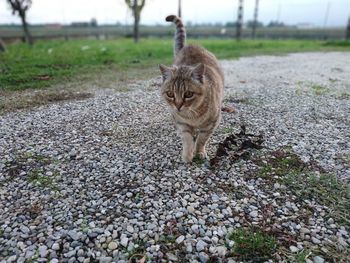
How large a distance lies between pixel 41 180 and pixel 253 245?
2801 mm

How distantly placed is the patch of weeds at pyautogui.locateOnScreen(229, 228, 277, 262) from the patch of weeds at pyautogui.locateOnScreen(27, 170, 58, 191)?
7.64ft

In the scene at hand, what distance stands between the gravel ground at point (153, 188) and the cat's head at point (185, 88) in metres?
0.95

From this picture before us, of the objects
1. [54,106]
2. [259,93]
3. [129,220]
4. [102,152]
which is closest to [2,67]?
[54,106]

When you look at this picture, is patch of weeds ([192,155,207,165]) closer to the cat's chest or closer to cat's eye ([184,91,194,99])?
the cat's chest

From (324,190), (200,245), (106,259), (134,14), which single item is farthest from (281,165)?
(134,14)

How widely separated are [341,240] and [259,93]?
5.83 meters

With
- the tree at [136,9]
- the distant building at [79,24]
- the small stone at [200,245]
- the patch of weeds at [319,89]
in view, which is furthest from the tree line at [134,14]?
the distant building at [79,24]

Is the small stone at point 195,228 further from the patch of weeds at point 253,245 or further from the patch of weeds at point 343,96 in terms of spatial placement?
the patch of weeds at point 343,96

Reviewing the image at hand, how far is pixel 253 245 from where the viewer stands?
2801mm

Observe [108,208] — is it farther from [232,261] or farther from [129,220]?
[232,261]

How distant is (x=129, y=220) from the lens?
3.15 meters

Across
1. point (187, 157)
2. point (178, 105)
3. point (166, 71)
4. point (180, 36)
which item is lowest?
point (187, 157)

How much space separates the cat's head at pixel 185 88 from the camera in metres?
3.72

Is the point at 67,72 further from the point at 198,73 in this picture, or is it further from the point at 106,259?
the point at 106,259
